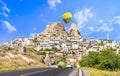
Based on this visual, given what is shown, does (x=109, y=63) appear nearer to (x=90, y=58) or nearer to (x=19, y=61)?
(x=90, y=58)

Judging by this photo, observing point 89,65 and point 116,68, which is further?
point 89,65

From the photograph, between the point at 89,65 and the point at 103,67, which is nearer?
the point at 103,67

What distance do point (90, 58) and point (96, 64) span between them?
5275mm

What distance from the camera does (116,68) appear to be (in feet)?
371

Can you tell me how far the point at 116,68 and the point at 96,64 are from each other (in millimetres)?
11316

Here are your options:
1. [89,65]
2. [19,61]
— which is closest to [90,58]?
[89,65]

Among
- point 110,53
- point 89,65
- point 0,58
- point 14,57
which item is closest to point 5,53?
point 14,57

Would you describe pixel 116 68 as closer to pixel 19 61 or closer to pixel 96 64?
pixel 96 64

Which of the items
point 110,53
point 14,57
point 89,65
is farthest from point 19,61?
point 110,53

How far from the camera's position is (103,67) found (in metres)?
114

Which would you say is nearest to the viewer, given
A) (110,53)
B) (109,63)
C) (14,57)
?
(109,63)

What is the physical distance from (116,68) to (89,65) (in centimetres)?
1948

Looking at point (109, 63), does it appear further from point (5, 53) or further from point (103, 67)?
point (5, 53)

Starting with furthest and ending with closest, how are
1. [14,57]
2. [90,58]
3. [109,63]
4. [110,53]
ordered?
[14,57] < [90,58] < [110,53] < [109,63]
